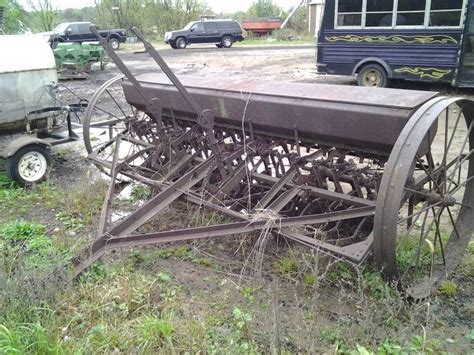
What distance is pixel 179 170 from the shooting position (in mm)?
4793

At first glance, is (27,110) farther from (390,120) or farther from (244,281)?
(390,120)

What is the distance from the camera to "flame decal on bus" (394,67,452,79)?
389 inches

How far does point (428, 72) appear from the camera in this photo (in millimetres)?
10094

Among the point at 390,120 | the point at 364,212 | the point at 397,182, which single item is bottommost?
the point at 364,212

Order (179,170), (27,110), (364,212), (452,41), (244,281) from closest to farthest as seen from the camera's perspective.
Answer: (364,212), (244,281), (179,170), (27,110), (452,41)

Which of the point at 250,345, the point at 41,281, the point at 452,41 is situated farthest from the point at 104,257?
the point at 452,41

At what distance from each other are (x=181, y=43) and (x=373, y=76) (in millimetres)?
19616

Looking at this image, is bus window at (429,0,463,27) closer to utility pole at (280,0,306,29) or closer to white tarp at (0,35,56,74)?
white tarp at (0,35,56,74)

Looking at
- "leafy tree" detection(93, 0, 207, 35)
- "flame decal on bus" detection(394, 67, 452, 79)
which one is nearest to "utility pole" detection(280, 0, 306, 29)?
"leafy tree" detection(93, 0, 207, 35)

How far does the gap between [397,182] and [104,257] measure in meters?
2.53

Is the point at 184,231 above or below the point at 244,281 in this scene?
above

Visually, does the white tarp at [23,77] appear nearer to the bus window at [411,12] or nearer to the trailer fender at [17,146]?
the trailer fender at [17,146]

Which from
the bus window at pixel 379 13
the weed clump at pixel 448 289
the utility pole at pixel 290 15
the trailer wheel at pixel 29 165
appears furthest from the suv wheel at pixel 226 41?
the weed clump at pixel 448 289

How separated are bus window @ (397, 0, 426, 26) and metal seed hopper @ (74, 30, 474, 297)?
20.8ft
